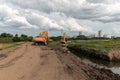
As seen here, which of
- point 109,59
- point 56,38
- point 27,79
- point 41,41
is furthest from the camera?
point 56,38

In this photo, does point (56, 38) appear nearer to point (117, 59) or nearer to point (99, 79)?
point (117, 59)

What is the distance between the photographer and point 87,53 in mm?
45812

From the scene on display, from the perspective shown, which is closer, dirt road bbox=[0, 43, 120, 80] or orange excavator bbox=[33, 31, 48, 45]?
dirt road bbox=[0, 43, 120, 80]

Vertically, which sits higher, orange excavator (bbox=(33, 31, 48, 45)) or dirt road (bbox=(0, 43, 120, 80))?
orange excavator (bbox=(33, 31, 48, 45))

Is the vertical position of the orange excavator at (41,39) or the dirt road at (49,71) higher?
the orange excavator at (41,39)

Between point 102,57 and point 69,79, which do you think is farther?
point 102,57

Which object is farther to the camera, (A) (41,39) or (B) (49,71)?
(A) (41,39)

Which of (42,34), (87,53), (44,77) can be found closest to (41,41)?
(42,34)

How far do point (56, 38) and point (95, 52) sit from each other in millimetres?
71276

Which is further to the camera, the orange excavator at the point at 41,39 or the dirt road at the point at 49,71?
the orange excavator at the point at 41,39

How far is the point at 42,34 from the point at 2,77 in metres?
44.6

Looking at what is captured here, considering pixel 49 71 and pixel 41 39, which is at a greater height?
pixel 41 39

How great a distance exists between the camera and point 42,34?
60.0 meters

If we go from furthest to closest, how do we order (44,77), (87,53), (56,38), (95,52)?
(56,38) → (87,53) → (95,52) → (44,77)
